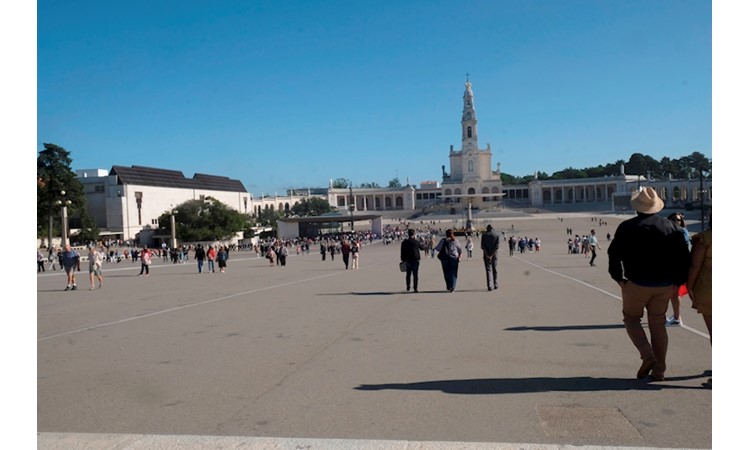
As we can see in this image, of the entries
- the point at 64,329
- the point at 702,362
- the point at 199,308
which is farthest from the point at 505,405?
the point at 199,308

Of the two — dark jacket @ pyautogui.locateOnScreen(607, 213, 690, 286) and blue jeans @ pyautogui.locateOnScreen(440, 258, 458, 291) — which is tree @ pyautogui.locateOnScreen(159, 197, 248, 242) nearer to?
blue jeans @ pyautogui.locateOnScreen(440, 258, 458, 291)

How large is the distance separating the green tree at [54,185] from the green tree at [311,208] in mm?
69375

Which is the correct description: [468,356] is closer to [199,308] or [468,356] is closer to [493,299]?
[493,299]

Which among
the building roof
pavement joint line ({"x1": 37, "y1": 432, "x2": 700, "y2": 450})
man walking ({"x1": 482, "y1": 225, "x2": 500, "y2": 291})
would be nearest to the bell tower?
the building roof

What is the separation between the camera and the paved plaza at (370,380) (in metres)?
4.45

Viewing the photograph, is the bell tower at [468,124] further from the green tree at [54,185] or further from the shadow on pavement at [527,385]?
the shadow on pavement at [527,385]

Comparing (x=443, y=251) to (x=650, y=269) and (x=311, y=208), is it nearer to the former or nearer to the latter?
(x=650, y=269)

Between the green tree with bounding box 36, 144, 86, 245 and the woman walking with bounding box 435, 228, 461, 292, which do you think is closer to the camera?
the woman walking with bounding box 435, 228, 461, 292

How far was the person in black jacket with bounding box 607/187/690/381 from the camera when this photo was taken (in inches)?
217

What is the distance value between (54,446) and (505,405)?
315 cm

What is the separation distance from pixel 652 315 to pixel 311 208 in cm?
14787

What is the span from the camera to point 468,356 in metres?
6.96

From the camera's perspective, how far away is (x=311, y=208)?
500ft

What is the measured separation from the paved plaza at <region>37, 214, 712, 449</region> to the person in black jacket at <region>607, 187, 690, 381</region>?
0.31 metres
